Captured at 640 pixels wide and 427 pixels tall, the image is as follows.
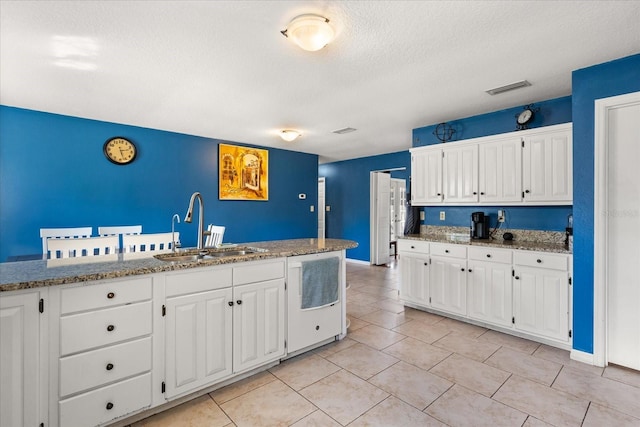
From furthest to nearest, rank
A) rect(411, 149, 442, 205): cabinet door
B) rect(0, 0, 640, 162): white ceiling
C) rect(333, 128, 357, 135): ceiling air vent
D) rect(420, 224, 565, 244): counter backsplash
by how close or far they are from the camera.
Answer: rect(333, 128, 357, 135): ceiling air vent → rect(411, 149, 442, 205): cabinet door → rect(420, 224, 565, 244): counter backsplash → rect(0, 0, 640, 162): white ceiling

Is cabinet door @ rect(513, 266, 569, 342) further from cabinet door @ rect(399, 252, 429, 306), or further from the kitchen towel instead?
the kitchen towel

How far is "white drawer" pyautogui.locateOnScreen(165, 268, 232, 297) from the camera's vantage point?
1829mm

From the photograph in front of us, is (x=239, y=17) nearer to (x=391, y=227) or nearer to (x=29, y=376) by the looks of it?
(x=29, y=376)

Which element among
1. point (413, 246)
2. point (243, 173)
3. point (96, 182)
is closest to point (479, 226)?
point (413, 246)

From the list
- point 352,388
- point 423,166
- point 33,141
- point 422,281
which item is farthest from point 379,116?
point 33,141

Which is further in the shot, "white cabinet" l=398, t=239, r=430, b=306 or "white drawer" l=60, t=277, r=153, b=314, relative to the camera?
"white cabinet" l=398, t=239, r=430, b=306

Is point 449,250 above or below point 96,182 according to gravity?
below

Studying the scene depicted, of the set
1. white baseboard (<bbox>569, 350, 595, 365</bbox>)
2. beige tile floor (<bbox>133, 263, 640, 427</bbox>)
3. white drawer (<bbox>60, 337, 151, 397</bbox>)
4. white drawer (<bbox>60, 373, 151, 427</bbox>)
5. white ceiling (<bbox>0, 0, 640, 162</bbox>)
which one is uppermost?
white ceiling (<bbox>0, 0, 640, 162</bbox>)

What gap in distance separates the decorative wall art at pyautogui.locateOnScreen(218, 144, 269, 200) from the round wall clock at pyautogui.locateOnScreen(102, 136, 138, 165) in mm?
1264

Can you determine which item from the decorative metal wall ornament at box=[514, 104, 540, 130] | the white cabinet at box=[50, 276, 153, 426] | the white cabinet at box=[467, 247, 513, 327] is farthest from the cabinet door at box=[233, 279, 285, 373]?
the decorative metal wall ornament at box=[514, 104, 540, 130]

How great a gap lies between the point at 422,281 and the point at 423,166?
4.83ft

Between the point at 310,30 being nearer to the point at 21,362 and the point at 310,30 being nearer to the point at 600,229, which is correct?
the point at 21,362

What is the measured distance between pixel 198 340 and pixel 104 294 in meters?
0.63

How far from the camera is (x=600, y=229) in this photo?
7.73 feet
